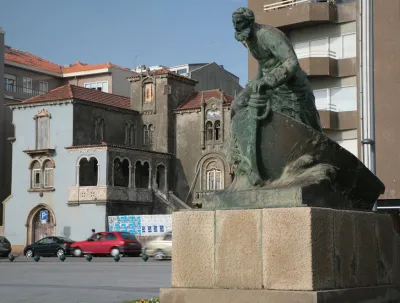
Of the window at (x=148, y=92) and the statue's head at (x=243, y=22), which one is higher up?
the window at (x=148, y=92)

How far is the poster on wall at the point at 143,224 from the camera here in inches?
1913

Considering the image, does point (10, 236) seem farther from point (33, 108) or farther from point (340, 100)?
point (340, 100)

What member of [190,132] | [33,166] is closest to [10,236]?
[33,166]

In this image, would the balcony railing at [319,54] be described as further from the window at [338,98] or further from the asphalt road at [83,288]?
the asphalt road at [83,288]

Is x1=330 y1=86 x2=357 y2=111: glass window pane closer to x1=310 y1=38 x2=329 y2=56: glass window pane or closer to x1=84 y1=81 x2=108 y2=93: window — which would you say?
x1=310 y1=38 x2=329 y2=56: glass window pane

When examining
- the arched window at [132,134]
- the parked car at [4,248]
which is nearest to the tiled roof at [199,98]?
the arched window at [132,134]

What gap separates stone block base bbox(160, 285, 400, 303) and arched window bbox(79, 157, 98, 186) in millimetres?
47034

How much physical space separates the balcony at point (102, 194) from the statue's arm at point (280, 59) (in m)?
44.9

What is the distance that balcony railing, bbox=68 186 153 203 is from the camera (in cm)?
5303

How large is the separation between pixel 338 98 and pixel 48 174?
26.3 meters

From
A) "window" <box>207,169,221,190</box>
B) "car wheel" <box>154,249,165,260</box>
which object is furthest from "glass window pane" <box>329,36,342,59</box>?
"window" <box>207,169,221,190</box>

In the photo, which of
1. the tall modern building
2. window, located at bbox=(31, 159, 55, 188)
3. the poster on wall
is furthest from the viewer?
window, located at bbox=(31, 159, 55, 188)

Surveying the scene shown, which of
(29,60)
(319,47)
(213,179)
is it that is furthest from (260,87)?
(29,60)

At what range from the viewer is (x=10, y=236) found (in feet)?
187
